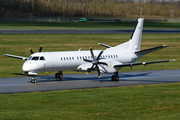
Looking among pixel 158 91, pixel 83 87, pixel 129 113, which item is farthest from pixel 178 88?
pixel 129 113

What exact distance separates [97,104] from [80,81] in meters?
12.0

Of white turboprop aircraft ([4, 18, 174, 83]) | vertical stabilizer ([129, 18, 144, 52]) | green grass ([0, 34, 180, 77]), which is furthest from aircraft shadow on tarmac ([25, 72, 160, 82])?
green grass ([0, 34, 180, 77])

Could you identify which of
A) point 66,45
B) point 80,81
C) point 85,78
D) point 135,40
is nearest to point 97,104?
point 80,81

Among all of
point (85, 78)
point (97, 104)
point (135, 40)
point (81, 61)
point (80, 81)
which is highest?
point (135, 40)

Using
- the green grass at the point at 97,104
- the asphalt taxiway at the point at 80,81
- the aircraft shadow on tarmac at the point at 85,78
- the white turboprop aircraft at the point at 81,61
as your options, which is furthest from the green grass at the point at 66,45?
the green grass at the point at 97,104

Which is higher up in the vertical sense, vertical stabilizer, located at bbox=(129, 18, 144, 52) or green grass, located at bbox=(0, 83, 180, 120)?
vertical stabilizer, located at bbox=(129, 18, 144, 52)

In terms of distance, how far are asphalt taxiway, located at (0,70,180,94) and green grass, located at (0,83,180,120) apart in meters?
2.56

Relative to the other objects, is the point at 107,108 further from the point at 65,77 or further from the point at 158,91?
the point at 65,77

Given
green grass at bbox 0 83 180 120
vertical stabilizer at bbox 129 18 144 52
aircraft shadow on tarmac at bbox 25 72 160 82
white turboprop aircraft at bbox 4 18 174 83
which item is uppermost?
vertical stabilizer at bbox 129 18 144 52

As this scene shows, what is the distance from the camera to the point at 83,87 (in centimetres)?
3139

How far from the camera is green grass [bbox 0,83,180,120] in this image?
2012 centimetres

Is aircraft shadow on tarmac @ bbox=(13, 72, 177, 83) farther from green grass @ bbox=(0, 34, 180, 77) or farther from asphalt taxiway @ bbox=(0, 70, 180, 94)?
green grass @ bbox=(0, 34, 180, 77)

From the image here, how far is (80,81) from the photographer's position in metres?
35.3

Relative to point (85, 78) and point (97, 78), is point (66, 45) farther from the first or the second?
point (97, 78)
